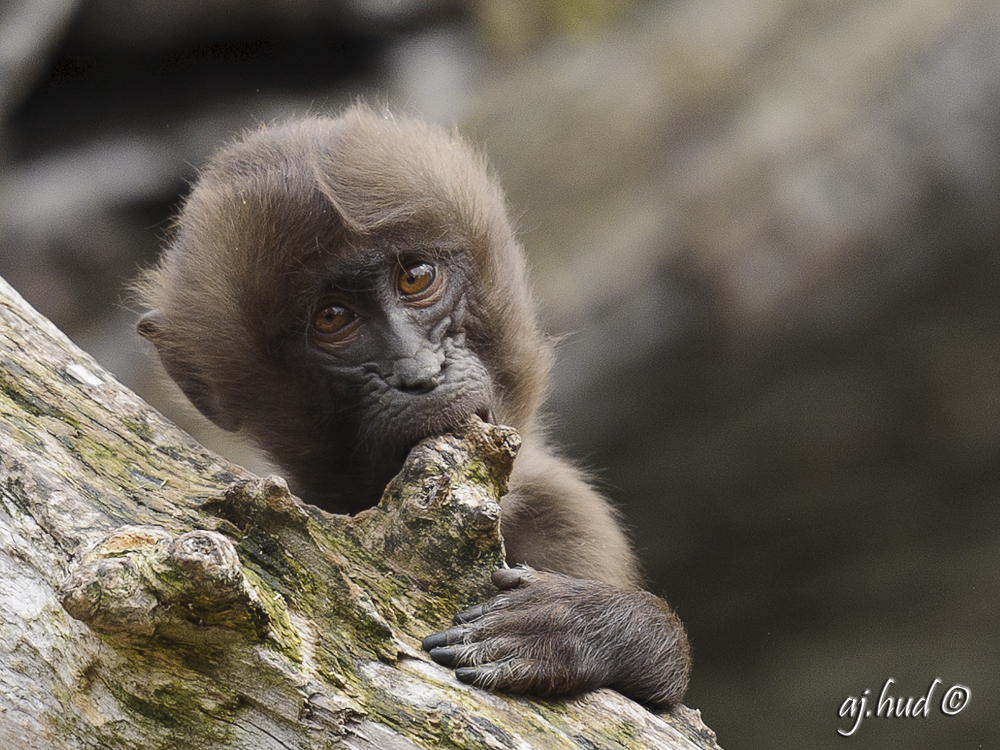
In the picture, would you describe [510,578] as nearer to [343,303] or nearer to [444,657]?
[444,657]

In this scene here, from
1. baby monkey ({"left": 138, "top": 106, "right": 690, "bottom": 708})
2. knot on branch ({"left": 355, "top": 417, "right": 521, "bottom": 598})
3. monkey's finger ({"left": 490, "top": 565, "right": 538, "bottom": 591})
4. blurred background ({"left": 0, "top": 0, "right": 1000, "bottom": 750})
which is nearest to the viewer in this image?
knot on branch ({"left": 355, "top": 417, "right": 521, "bottom": 598})

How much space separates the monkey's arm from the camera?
258 centimetres

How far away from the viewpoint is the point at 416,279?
3.46m

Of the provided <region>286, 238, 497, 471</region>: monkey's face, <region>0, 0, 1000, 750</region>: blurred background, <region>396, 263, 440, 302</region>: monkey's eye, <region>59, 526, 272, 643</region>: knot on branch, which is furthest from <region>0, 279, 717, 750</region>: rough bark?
<region>0, 0, 1000, 750</region>: blurred background

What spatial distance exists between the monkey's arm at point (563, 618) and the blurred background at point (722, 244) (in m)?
3.05

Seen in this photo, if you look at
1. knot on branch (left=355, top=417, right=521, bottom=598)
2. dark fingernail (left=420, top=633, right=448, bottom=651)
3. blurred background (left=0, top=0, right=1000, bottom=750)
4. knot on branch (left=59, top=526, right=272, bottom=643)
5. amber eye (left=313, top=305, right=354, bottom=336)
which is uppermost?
blurred background (left=0, top=0, right=1000, bottom=750)

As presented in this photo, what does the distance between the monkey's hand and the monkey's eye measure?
3.19ft

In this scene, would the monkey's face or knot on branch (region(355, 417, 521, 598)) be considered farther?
the monkey's face

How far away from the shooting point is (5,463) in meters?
2.42

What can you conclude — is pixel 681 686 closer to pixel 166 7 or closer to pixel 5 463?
pixel 5 463

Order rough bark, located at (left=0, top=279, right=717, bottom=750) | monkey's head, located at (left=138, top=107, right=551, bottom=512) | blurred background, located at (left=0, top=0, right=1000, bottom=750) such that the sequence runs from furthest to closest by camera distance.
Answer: blurred background, located at (left=0, top=0, right=1000, bottom=750)
monkey's head, located at (left=138, top=107, right=551, bottom=512)
rough bark, located at (left=0, top=279, right=717, bottom=750)

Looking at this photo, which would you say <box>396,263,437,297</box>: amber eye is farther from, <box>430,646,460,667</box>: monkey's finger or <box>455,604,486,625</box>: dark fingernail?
<box>430,646,460,667</box>: monkey's finger

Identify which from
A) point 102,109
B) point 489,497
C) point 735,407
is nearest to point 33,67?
point 102,109

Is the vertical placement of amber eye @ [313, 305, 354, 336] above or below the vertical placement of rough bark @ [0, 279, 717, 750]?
above
